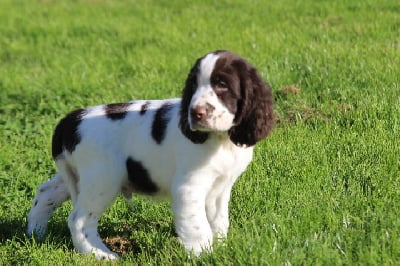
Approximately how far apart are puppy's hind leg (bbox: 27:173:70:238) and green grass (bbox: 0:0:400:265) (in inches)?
4.8

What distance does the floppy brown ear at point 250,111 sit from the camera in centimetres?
462

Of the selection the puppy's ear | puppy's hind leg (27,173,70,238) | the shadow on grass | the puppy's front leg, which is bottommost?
the shadow on grass

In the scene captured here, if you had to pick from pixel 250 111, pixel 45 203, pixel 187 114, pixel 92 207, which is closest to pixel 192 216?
pixel 187 114

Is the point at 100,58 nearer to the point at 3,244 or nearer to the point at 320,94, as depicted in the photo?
the point at 320,94

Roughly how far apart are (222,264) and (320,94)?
12.2 feet

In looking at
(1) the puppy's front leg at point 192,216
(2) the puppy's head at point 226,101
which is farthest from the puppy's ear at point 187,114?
(1) the puppy's front leg at point 192,216

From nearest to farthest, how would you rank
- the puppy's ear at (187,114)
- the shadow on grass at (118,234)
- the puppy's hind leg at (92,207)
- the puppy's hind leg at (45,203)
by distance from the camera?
the puppy's ear at (187,114) < the puppy's hind leg at (92,207) < the shadow on grass at (118,234) < the puppy's hind leg at (45,203)

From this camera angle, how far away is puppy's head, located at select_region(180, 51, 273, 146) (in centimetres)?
439

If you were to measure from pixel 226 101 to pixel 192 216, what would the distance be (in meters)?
0.76

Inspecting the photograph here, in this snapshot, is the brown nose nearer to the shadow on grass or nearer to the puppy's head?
the puppy's head

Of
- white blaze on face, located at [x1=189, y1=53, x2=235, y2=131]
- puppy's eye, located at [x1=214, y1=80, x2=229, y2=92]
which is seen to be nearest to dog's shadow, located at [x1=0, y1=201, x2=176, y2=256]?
white blaze on face, located at [x1=189, y1=53, x2=235, y2=131]

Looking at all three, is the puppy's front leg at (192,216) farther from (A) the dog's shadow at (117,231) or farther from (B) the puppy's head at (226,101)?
(A) the dog's shadow at (117,231)

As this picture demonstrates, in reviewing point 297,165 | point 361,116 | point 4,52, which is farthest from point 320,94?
point 4,52

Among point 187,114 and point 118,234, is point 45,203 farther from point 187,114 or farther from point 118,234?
point 187,114
